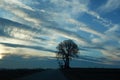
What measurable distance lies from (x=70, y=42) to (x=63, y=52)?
4.97 metres

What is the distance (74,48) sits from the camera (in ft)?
389

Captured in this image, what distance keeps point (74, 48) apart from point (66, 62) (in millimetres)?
6668

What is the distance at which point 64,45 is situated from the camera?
120 metres

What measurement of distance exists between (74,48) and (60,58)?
753 centimetres

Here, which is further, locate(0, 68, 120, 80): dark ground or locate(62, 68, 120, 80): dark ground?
locate(62, 68, 120, 80): dark ground

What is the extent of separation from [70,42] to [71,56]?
220 inches

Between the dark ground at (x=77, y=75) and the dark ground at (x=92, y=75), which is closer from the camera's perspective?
the dark ground at (x=77, y=75)

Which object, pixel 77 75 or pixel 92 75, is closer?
pixel 77 75

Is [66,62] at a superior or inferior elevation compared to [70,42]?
inferior

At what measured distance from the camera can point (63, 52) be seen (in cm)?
11981

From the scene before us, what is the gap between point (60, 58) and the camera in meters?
122

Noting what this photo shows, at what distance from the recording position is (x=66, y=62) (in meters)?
120

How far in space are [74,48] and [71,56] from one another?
11.2 feet

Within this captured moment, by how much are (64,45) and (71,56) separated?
5213 millimetres
